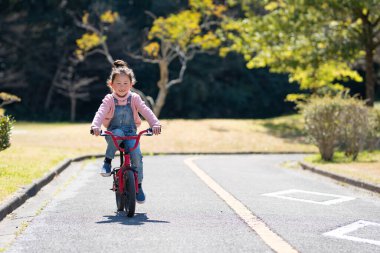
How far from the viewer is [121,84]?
7.90 metres

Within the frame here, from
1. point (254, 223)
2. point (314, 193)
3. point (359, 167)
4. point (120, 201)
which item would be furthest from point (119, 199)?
point (359, 167)

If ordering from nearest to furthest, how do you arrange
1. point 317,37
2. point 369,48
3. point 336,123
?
point 336,123, point 369,48, point 317,37

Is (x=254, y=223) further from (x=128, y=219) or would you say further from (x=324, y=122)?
(x=324, y=122)

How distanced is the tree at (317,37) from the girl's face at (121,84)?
18.3 metres

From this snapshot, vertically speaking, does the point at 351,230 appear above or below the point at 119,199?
below

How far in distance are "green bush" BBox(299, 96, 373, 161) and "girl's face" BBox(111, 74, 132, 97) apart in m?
9.66

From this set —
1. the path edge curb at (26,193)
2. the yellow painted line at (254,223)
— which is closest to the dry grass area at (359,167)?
the yellow painted line at (254,223)

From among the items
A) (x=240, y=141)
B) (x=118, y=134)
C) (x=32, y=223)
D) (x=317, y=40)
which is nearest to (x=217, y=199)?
(x=118, y=134)

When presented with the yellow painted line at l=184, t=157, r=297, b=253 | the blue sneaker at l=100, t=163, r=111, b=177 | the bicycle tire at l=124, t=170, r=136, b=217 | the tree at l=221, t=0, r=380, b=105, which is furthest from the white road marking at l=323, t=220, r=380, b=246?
the tree at l=221, t=0, r=380, b=105

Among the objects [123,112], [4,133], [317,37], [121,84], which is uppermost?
[317,37]

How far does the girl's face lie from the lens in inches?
310

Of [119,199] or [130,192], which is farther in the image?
[119,199]

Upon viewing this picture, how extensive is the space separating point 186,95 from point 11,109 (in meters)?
12.8

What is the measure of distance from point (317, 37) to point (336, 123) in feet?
36.6
